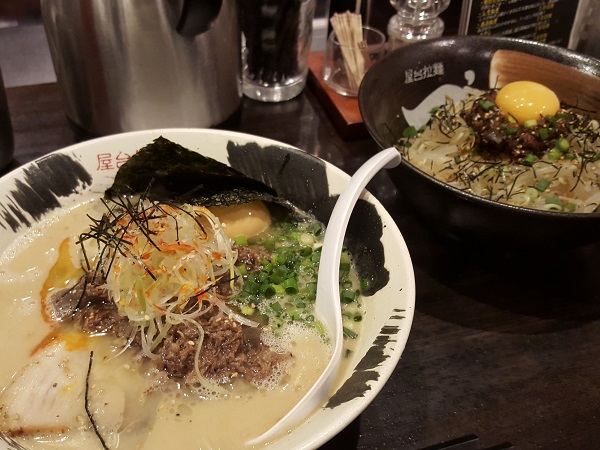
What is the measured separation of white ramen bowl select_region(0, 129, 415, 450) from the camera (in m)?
0.88

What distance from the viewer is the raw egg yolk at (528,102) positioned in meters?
1.60

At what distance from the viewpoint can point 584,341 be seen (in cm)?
123

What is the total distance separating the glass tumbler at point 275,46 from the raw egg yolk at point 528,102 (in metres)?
0.74

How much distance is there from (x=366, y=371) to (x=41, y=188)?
0.86 metres

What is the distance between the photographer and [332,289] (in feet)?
3.51

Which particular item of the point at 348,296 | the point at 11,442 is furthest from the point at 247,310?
the point at 11,442

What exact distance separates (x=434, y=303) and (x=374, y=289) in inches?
10.4

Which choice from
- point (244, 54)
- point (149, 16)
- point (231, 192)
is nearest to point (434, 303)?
point (231, 192)

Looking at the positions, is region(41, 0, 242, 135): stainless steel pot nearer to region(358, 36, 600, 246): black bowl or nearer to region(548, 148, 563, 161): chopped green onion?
region(358, 36, 600, 246): black bowl

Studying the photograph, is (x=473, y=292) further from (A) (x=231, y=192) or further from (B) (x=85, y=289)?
(B) (x=85, y=289)

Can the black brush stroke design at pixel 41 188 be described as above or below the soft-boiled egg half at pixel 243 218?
above

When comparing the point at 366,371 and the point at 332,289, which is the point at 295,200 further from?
the point at 366,371

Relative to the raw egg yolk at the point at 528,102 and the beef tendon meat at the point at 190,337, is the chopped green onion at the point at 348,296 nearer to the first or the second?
the beef tendon meat at the point at 190,337

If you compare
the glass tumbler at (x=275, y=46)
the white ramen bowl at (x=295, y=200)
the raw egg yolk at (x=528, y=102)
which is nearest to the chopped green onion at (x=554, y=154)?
the raw egg yolk at (x=528, y=102)
